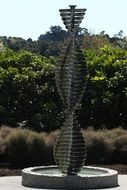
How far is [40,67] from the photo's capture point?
25750mm

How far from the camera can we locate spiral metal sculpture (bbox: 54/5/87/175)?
558 inches

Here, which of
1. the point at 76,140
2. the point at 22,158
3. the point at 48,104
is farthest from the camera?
the point at 48,104

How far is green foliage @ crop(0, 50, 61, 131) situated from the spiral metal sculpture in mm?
9127

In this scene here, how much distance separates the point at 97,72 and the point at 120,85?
1156 mm

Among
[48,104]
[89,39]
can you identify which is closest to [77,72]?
[48,104]

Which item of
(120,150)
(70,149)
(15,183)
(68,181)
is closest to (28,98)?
(120,150)

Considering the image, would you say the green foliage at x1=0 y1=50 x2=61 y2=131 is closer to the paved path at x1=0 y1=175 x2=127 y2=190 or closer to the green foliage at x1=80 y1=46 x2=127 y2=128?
the green foliage at x1=80 y1=46 x2=127 y2=128

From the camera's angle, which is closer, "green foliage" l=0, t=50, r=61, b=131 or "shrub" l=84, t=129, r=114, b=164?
"shrub" l=84, t=129, r=114, b=164

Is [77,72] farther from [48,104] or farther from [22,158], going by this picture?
[48,104]

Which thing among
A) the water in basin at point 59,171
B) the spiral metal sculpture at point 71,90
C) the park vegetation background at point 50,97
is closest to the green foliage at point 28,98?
the park vegetation background at point 50,97

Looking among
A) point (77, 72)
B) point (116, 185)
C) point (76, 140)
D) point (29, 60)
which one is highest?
point (29, 60)

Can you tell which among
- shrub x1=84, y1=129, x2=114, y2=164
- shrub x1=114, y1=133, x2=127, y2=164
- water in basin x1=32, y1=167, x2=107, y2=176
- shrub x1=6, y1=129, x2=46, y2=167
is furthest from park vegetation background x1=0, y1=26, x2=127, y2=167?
water in basin x1=32, y1=167, x2=107, y2=176

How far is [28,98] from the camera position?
24.6 meters

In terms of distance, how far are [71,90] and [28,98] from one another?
1048 centimetres
